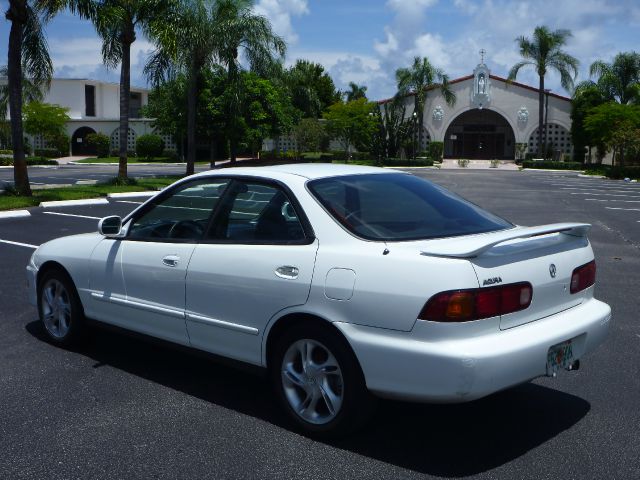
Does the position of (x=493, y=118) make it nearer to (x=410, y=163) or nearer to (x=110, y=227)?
(x=410, y=163)

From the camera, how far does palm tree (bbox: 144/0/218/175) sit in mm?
23109

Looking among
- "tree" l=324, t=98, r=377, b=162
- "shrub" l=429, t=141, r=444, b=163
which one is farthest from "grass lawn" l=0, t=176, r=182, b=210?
"shrub" l=429, t=141, r=444, b=163

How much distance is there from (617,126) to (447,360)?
48.8m

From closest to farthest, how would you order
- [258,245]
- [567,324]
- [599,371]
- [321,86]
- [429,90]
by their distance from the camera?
1. [567,324]
2. [258,245]
3. [599,371]
4. [429,90]
5. [321,86]

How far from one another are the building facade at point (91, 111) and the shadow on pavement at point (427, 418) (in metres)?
56.3

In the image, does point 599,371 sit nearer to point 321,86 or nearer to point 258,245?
point 258,245

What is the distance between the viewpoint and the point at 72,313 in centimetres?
597

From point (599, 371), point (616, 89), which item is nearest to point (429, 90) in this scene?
point (616, 89)

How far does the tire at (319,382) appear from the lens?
4125 mm

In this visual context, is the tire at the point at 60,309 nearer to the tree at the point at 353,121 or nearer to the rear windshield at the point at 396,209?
the rear windshield at the point at 396,209

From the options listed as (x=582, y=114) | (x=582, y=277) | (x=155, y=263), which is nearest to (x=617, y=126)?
(x=582, y=114)

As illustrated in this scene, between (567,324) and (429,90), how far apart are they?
6123 cm

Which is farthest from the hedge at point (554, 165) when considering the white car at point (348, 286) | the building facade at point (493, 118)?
the white car at point (348, 286)

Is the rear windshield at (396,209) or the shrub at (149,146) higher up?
the shrub at (149,146)
